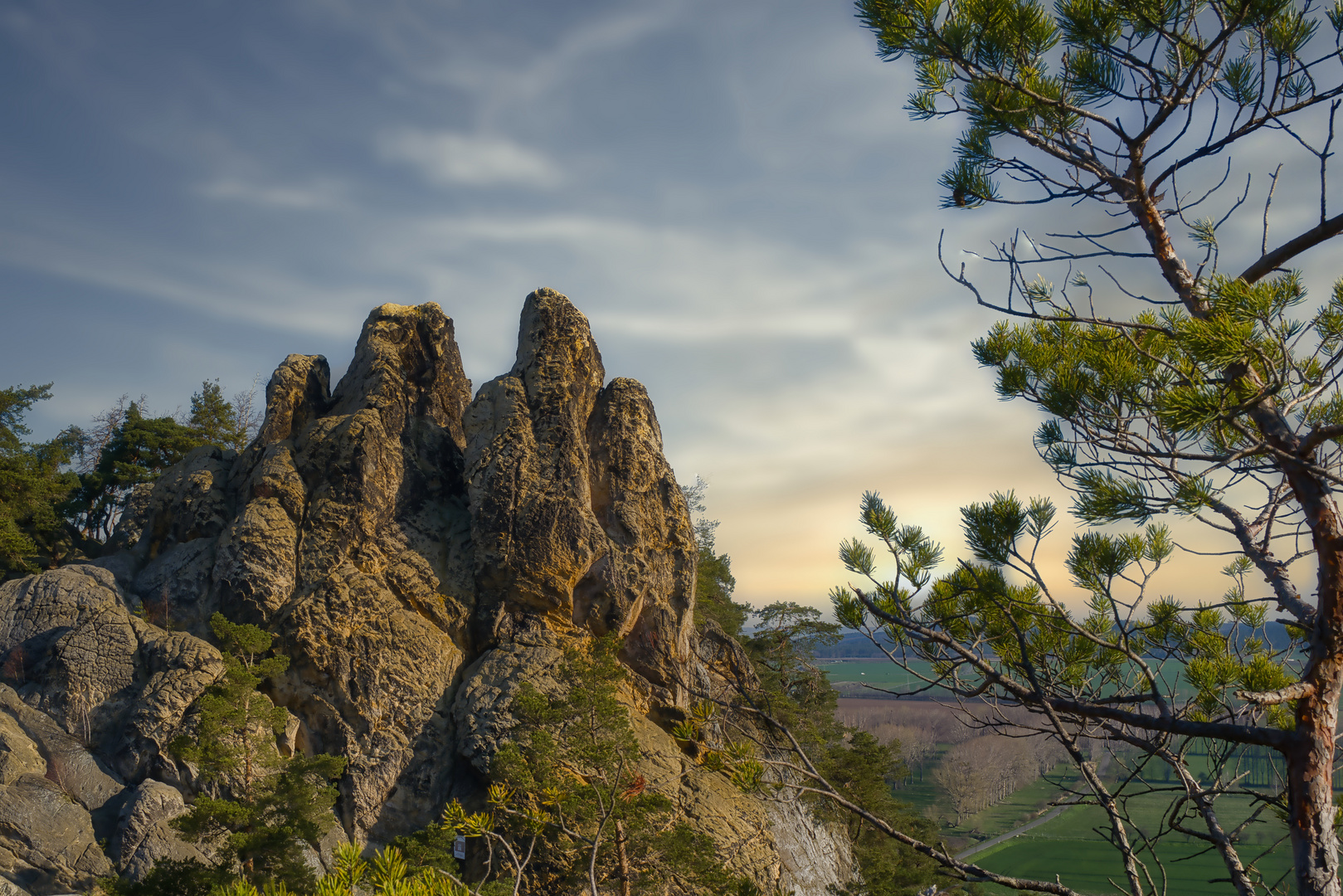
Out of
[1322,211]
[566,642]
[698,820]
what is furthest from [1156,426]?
[566,642]

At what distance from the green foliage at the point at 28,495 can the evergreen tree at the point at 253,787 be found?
11.6 metres

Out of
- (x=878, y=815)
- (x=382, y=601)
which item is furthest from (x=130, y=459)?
(x=878, y=815)

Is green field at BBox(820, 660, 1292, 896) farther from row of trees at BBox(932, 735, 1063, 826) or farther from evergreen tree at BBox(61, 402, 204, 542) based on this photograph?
evergreen tree at BBox(61, 402, 204, 542)

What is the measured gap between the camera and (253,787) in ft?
38.1

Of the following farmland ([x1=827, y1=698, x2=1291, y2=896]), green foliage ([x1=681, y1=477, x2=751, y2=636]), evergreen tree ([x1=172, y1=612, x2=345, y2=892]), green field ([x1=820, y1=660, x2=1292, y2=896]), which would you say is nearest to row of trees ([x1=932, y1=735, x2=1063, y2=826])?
farmland ([x1=827, y1=698, x2=1291, y2=896])

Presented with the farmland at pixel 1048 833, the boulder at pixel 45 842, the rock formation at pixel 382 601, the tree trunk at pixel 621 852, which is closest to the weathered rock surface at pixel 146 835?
the rock formation at pixel 382 601

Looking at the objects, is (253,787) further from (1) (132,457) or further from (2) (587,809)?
(1) (132,457)

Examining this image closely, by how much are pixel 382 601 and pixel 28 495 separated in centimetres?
1456

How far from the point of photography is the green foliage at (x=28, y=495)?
20406 millimetres

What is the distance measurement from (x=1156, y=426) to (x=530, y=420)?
54.0 feet

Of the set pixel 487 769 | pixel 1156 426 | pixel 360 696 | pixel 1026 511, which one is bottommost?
pixel 487 769

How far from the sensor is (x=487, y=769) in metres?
14.1

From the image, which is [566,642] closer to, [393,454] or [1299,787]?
[393,454]

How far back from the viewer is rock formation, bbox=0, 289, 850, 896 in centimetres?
1444
